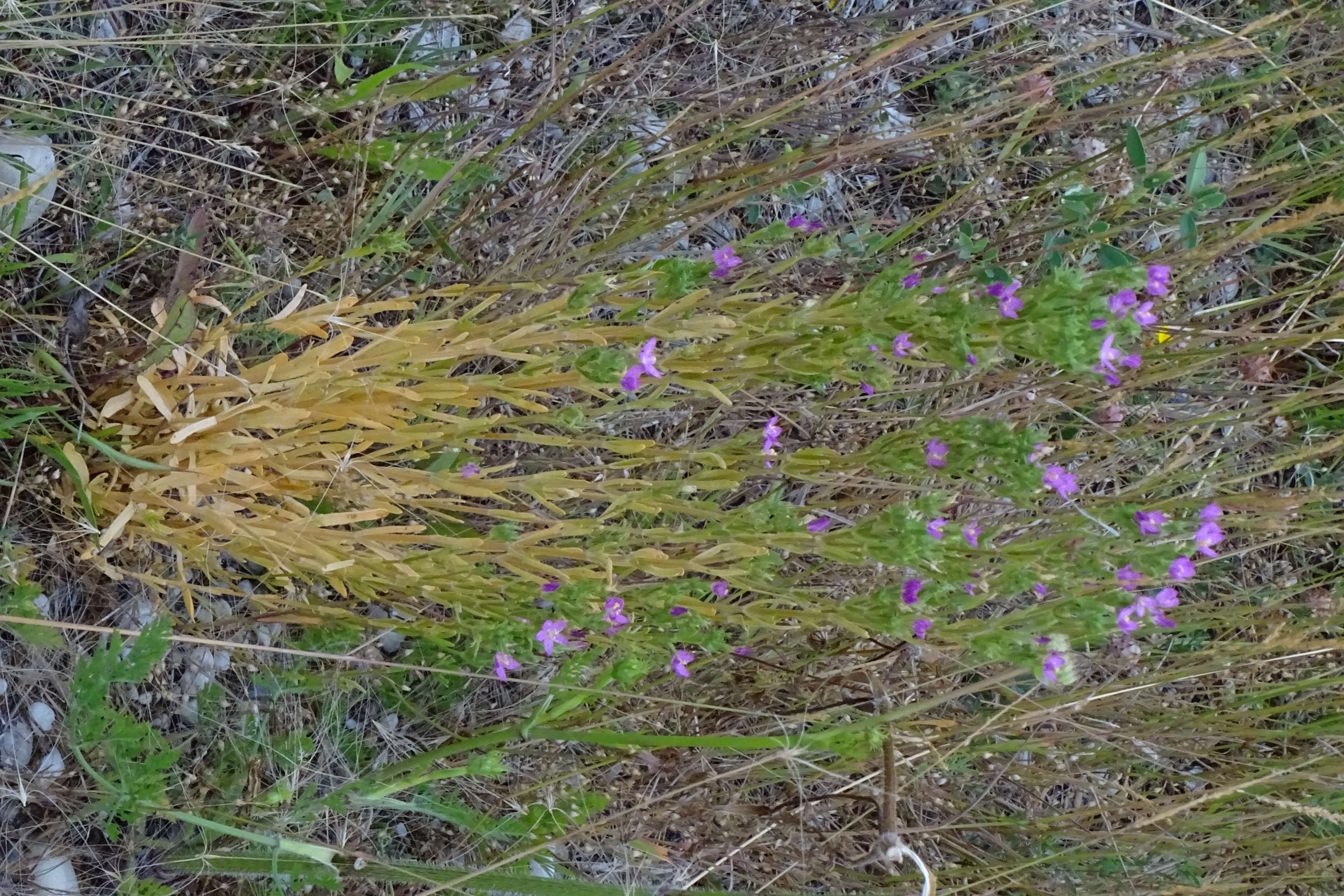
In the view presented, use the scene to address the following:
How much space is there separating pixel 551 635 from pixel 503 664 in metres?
0.13

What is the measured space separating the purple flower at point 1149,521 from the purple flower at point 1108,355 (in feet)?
0.79

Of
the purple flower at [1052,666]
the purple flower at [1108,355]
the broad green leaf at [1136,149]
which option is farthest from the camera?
the broad green leaf at [1136,149]

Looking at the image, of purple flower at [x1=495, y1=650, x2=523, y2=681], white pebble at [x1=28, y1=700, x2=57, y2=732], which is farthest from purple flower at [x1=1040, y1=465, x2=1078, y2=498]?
white pebble at [x1=28, y1=700, x2=57, y2=732]

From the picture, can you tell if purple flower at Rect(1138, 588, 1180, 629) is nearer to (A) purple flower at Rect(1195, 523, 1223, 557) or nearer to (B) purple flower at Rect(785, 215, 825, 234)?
(A) purple flower at Rect(1195, 523, 1223, 557)

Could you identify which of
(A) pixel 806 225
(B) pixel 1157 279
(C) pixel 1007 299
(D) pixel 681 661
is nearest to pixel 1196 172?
(A) pixel 806 225

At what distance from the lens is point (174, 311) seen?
5.73 feet

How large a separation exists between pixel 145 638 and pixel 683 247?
5.05 feet

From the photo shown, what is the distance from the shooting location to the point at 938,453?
141 centimetres

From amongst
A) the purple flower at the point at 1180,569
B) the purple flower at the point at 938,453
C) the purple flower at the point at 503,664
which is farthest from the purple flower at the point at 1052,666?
the purple flower at the point at 503,664

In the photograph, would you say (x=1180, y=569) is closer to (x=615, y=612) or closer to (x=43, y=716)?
(x=615, y=612)

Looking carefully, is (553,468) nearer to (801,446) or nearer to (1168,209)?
(801,446)

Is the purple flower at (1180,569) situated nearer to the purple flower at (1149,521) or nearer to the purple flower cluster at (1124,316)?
the purple flower at (1149,521)

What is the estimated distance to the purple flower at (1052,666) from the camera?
1.35 m

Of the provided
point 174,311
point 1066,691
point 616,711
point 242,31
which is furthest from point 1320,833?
point 242,31
